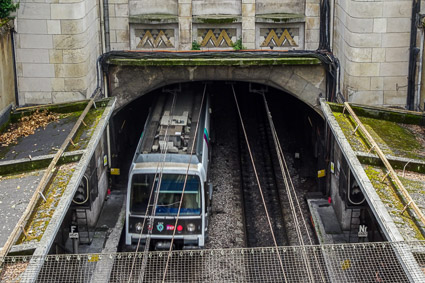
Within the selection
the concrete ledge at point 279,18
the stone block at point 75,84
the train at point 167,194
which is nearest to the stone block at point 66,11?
the stone block at point 75,84

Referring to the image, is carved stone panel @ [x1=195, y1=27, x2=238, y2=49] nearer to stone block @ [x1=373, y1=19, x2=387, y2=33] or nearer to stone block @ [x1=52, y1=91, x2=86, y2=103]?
stone block @ [x1=52, y1=91, x2=86, y2=103]

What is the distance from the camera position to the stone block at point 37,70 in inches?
822

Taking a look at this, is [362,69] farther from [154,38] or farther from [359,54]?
[154,38]

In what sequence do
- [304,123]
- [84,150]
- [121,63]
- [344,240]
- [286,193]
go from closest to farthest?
[84,150]
[344,240]
[121,63]
[286,193]
[304,123]

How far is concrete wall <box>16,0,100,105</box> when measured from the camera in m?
20.4

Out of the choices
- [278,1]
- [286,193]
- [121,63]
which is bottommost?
[286,193]

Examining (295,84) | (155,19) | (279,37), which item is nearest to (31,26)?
(155,19)

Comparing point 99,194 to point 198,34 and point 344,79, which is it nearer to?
point 198,34

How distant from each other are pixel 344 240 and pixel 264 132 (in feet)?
32.1

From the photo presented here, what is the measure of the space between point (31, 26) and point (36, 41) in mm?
433

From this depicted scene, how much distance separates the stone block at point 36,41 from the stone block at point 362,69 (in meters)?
8.38

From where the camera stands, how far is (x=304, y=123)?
2770 centimetres

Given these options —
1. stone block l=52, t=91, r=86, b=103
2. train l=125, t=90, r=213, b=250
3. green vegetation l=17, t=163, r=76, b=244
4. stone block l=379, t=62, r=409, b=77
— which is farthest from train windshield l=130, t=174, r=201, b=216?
stone block l=379, t=62, r=409, b=77

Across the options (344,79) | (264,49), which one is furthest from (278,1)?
(344,79)
